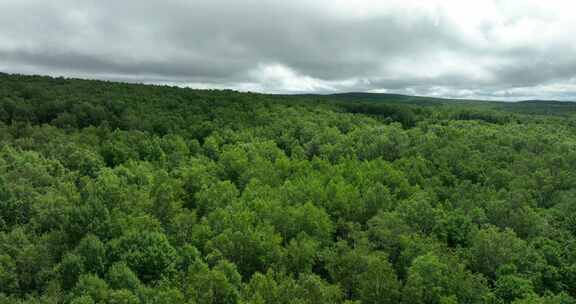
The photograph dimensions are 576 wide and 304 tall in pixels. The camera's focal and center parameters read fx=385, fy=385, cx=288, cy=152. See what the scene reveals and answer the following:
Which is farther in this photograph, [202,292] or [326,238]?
[326,238]

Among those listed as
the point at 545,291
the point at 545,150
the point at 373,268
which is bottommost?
the point at 545,291

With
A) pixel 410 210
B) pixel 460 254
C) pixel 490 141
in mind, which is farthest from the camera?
pixel 490 141

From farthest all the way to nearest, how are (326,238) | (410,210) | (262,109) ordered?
(262,109) < (410,210) < (326,238)

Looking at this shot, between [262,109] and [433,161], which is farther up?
[262,109]

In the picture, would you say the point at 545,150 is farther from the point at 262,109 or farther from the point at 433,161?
the point at 262,109

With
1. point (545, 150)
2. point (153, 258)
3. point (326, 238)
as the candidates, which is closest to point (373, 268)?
point (326, 238)

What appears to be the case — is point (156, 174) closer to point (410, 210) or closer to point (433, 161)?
point (410, 210)
